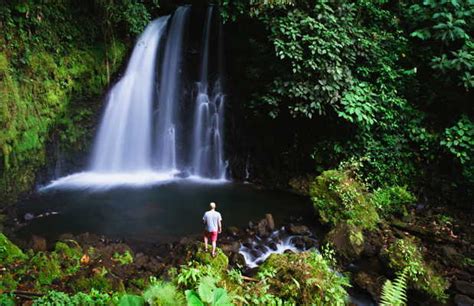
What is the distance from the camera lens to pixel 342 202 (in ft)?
28.3

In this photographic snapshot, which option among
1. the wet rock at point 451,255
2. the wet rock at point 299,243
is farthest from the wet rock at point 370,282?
the wet rock at point 451,255

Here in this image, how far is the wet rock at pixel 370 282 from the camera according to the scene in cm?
651

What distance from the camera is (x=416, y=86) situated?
10594 millimetres

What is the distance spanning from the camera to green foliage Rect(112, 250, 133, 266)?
683 cm

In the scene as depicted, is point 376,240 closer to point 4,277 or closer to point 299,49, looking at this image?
point 299,49

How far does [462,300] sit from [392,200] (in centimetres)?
349

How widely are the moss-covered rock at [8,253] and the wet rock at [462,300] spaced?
25.5 ft

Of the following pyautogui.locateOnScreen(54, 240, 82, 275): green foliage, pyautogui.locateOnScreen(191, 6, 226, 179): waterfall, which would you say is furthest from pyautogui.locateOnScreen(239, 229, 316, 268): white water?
pyautogui.locateOnScreen(191, 6, 226, 179): waterfall

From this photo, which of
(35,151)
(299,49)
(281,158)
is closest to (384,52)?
(299,49)

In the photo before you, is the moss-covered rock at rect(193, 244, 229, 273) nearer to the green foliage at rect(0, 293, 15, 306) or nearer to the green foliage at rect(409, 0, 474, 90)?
the green foliage at rect(0, 293, 15, 306)

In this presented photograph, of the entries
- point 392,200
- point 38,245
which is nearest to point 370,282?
point 392,200

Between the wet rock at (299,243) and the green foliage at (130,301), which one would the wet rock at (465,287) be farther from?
the green foliage at (130,301)

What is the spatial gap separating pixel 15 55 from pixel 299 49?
721 centimetres

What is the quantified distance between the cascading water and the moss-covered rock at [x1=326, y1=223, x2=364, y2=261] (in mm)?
5127
